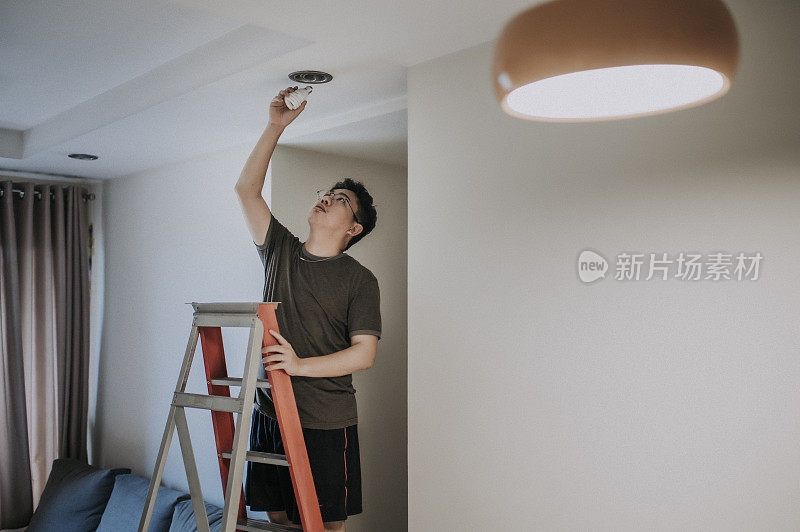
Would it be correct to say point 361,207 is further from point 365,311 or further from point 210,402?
point 210,402

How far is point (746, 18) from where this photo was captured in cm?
150

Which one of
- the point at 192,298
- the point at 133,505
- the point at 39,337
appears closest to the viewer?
the point at 133,505

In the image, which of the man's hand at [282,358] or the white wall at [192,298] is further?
the white wall at [192,298]

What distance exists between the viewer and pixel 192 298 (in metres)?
3.60

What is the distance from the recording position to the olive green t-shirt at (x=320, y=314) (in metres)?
2.36

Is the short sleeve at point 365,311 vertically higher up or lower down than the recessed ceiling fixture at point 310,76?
lower down

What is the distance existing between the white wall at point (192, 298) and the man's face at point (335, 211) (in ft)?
1.83

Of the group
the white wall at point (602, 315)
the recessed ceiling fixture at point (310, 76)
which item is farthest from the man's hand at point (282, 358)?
the recessed ceiling fixture at point (310, 76)

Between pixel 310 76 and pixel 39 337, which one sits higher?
pixel 310 76

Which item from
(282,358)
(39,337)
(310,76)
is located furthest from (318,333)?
(39,337)

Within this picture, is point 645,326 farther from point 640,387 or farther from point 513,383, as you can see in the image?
point 513,383

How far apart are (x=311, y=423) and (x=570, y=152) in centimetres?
128

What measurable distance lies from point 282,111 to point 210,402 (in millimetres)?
1024

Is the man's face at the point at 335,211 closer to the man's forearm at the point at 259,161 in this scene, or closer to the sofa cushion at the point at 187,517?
the man's forearm at the point at 259,161
